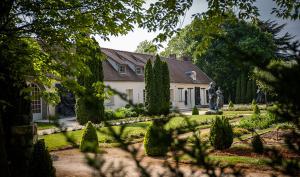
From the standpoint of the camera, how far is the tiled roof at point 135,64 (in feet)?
103

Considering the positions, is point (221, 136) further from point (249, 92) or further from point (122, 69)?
point (249, 92)

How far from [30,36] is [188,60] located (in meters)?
43.3

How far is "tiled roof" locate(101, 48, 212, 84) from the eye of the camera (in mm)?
31452

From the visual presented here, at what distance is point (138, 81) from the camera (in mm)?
33469

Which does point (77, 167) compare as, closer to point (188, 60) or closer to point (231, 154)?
point (231, 154)

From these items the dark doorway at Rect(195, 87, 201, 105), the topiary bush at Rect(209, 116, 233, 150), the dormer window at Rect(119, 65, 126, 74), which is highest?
the dormer window at Rect(119, 65, 126, 74)

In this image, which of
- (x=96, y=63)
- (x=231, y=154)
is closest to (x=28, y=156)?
(x=231, y=154)

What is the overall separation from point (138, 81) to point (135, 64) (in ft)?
7.95

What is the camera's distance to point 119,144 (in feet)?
6.15

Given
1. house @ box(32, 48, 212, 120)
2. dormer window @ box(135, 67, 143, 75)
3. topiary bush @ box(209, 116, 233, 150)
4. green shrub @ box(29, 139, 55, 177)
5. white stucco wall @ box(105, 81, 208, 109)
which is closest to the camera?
green shrub @ box(29, 139, 55, 177)

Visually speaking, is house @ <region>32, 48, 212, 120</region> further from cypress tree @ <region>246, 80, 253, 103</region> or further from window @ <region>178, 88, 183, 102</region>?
cypress tree @ <region>246, 80, 253, 103</region>

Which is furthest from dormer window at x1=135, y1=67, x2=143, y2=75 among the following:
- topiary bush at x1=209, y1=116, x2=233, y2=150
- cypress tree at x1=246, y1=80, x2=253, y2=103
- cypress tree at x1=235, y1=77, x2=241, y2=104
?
topiary bush at x1=209, y1=116, x2=233, y2=150

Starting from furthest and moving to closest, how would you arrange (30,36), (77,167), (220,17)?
(77,167) < (30,36) < (220,17)

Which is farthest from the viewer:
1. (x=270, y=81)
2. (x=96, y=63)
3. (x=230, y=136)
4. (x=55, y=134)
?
(x=96, y=63)
